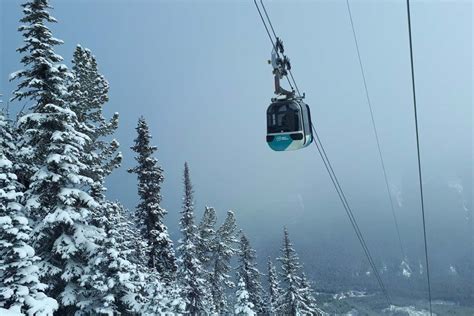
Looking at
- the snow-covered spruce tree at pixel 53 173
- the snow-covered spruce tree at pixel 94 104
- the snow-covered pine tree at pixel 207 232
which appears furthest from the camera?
the snow-covered pine tree at pixel 207 232

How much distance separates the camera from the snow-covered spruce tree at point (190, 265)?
34.9 meters

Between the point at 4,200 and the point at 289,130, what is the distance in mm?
11083

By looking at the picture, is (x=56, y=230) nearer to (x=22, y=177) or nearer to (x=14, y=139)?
(x=22, y=177)

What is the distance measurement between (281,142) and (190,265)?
25614 millimetres

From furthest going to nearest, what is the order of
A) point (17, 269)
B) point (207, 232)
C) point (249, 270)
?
1. point (249, 270)
2. point (207, 232)
3. point (17, 269)

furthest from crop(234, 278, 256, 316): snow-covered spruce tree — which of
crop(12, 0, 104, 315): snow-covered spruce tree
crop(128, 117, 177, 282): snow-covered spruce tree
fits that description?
crop(12, 0, 104, 315): snow-covered spruce tree

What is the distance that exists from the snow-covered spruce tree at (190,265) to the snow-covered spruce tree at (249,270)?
807cm

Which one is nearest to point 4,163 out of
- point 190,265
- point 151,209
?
point 151,209

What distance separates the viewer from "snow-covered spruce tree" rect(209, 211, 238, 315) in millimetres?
43031

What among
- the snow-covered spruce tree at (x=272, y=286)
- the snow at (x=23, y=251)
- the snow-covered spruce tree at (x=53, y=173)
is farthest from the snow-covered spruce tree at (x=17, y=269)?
the snow-covered spruce tree at (x=272, y=286)

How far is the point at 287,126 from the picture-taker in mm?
12727

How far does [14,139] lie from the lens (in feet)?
61.6

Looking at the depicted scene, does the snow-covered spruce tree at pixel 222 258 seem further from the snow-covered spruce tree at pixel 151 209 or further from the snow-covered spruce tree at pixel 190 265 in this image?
the snow-covered spruce tree at pixel 151 209

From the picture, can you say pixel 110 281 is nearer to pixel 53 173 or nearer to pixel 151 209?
pixel 53 173
